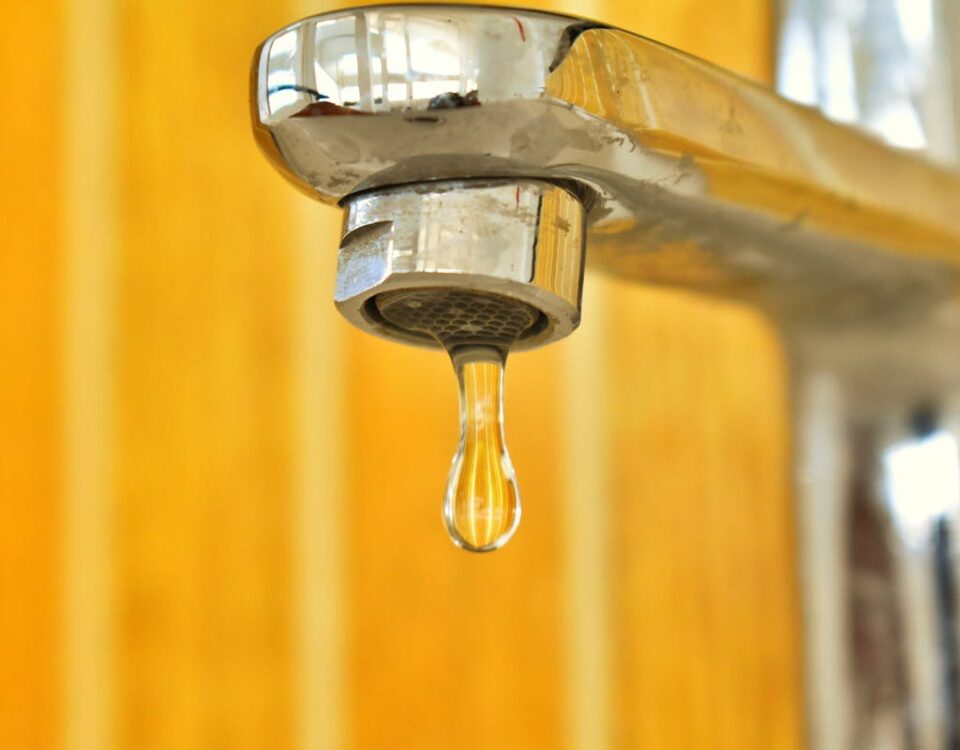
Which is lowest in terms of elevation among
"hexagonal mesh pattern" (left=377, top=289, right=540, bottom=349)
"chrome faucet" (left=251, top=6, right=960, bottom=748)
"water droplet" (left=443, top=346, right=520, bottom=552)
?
"water droplet" (left=443, top=346, right=520, bottom=552)

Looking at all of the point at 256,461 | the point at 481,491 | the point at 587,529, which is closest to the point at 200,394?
the point at 256,461

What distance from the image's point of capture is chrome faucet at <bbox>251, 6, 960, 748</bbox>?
5.7 inches

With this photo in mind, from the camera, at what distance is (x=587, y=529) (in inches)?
16.9

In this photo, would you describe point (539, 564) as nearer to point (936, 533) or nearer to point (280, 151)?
point (936, 533)

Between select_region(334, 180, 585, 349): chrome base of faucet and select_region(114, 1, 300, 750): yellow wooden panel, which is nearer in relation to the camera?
select_region(334, 180, 585, 349): chrome base of faucet

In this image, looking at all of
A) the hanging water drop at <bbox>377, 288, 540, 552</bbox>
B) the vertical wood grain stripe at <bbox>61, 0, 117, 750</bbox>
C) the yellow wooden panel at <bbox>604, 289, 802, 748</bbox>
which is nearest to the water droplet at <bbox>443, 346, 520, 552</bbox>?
the hanging water drop at <bbox>377, 288, 540, 552</bbox>

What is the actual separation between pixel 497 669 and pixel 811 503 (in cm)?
15

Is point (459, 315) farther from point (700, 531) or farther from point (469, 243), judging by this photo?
point (700, 531)

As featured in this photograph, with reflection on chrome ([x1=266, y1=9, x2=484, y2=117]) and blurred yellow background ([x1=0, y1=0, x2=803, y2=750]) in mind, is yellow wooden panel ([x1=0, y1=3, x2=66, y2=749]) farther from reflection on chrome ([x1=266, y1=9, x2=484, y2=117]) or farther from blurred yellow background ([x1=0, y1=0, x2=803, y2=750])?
reflection on chrome ([x1=266, y1=9, x2=484, y2=117])

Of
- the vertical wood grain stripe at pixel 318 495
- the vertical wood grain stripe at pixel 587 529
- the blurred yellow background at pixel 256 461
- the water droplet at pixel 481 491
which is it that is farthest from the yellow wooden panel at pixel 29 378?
the water droplet at pixel 481 491

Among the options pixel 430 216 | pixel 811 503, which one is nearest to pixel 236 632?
pixel 811 503

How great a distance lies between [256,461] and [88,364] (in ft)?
0.28

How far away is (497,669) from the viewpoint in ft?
1.43

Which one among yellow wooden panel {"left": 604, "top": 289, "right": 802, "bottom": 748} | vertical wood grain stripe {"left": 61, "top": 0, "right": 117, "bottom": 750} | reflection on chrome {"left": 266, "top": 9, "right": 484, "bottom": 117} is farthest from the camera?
vertical wood grain stripe {"left": 61, "top": 0, "right": 117, "bottom": 750}
